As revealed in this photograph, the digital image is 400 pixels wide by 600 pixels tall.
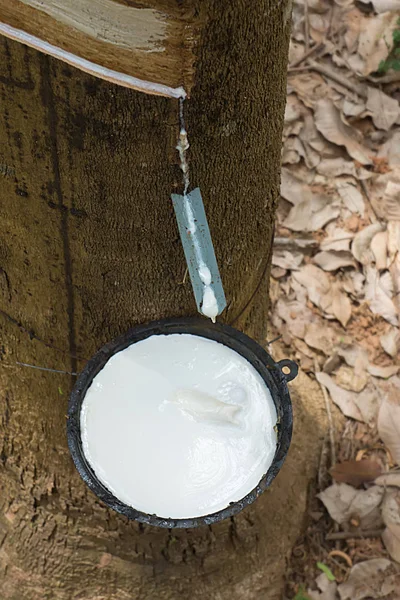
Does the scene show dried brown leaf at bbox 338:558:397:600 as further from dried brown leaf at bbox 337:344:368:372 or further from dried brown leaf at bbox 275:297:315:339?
dried brown leaf at bbox 275:297:315:339

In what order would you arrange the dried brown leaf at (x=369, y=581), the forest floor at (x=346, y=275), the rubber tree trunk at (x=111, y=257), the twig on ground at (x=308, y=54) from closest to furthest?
the rubber tree trunk at (x=111, y=257) → the dried brown leaf at (x=369, y=581) → the forest floor at (x=346, y=275) → the twig on ground at (x=308, y=54)

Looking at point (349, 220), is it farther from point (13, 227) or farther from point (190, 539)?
point (13, 227)

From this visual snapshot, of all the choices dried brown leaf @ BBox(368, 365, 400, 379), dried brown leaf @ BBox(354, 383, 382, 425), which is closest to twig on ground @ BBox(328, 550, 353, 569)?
dried brown leaf @ BBox(354, 383, 382, 425)

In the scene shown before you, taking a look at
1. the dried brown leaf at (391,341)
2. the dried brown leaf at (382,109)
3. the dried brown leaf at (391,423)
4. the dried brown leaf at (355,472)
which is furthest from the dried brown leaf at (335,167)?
the dried brown leaf at (355,472)

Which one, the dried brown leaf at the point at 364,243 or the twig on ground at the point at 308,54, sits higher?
the twig on ground at the point at 308,54

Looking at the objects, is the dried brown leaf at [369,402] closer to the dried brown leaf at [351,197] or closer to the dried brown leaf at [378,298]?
the dried brown leaf at [378,298]

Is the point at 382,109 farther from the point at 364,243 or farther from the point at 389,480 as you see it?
the point at 389,480

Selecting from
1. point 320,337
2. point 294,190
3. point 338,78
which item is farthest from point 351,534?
point 338,78
